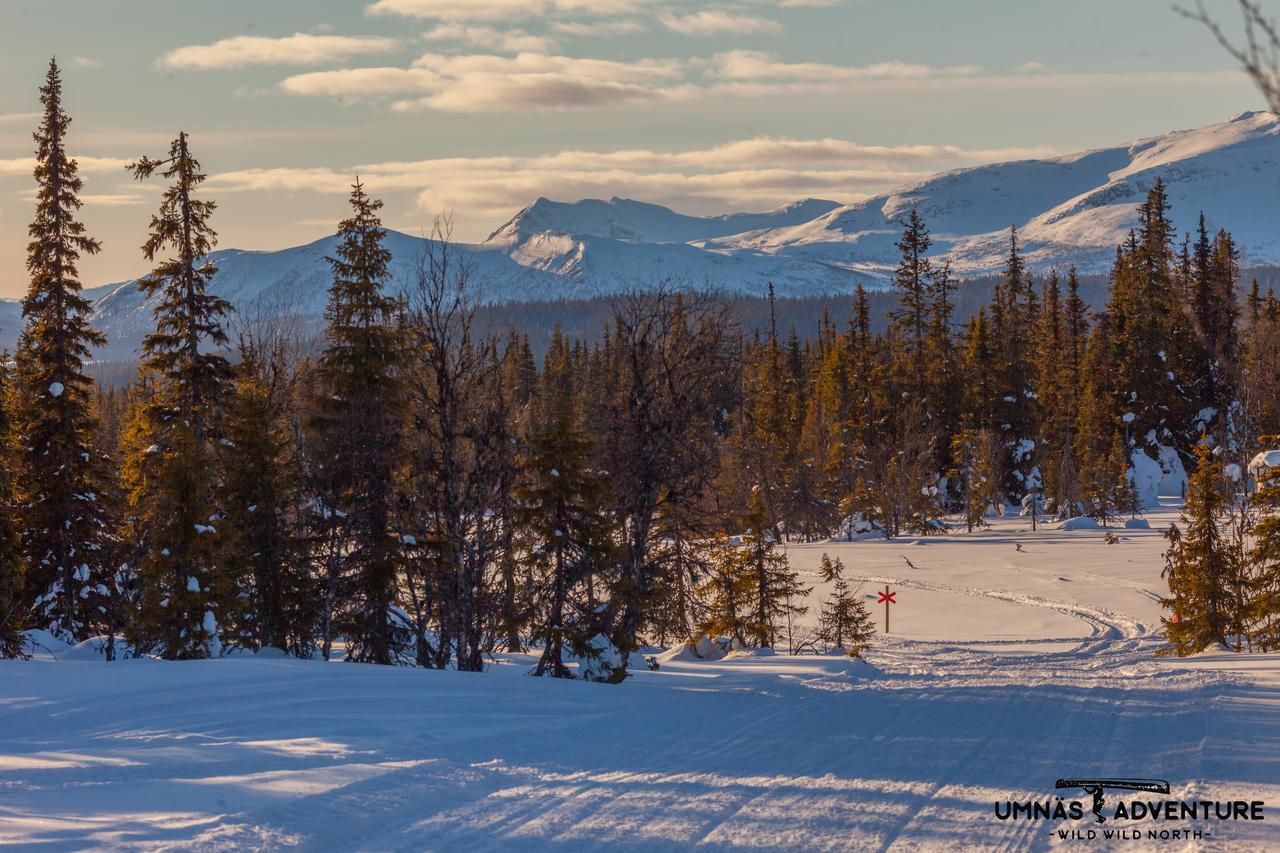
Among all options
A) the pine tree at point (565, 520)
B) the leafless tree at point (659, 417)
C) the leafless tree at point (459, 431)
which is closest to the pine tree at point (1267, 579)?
the leafless tree at point (659, 417)

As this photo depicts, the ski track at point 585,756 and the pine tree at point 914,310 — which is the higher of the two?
the pine tree at point 914,310

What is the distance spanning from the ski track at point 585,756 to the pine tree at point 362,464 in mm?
8288

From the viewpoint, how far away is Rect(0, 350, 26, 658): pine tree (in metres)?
23.4

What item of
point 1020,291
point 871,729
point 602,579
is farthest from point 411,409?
point 1020,291

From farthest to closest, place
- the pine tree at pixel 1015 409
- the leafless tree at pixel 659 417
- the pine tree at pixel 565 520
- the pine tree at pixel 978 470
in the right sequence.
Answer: the pine tree at pixel 1015 409 → the pine tree at pixel 978 470 → the leafless tree at pixel 659 417 → the pine tree at pixel 565 520

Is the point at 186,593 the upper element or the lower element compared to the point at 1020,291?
lower

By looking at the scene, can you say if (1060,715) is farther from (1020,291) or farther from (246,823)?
(1020,291)

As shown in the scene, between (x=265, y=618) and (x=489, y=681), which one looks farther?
(x=265, y=618)

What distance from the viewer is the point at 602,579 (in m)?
20.4

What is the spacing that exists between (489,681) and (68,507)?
17594mm

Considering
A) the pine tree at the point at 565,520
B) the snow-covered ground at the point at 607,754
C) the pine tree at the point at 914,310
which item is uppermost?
the pine tree at the point at 914,310

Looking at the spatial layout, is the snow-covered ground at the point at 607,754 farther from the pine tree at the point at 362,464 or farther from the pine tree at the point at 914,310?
the pine tree at the point at 914,310

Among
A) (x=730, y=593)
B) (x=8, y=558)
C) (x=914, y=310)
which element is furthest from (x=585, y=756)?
(x=914, y=310)

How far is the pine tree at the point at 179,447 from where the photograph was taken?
22.1 m
